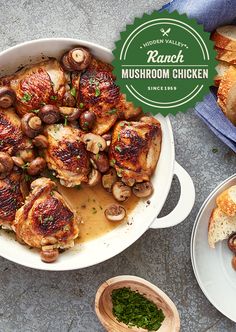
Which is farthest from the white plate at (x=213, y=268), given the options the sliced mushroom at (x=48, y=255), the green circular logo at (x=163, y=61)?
the sliced mushroom at (x=48, y=255)

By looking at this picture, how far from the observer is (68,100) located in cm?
292

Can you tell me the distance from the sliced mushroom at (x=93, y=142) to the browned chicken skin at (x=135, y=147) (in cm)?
6

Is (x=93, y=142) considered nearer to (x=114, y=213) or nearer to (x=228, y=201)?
(x=114, y=213)

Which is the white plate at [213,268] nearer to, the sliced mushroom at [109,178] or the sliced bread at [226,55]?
the sliced mushroom at [109,178]

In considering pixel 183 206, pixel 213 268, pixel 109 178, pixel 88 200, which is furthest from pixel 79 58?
pixel 213 268

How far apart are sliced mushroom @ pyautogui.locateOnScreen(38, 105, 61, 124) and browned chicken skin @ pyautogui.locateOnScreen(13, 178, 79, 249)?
0.27m

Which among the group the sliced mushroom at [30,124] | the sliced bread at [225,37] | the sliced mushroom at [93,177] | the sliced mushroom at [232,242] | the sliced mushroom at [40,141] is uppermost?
the sliced bread at [225,37]

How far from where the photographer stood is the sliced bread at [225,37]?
115 inches

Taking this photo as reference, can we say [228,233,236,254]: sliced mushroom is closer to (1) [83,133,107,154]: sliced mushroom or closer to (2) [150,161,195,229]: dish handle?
(2) [150,161,195,229]: dish handle

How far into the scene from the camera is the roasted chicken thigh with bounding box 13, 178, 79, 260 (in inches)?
113

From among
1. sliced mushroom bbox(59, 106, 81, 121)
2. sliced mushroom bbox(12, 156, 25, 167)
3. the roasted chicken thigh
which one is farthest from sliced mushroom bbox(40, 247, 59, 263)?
sliced mushroom bbox(59, 106, 81, 121)

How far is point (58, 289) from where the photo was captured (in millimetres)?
3232

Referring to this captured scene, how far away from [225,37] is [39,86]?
0.88m

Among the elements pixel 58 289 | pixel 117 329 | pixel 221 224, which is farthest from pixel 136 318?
pixel 221 224
